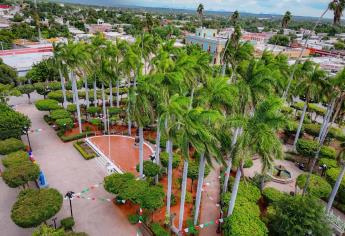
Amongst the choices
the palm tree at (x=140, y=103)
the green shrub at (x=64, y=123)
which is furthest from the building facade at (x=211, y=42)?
the palm tree at (x=140, y=103)

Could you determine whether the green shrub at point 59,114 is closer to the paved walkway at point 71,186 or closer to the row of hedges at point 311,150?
the paved walkway at point 71,186

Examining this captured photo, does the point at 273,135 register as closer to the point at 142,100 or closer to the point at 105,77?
the point at 142,100

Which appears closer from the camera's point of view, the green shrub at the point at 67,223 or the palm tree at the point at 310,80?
the green shrub at the point at 67,223

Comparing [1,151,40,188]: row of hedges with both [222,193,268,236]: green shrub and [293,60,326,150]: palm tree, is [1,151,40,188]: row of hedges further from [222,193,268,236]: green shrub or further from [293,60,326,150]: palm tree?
[293,60,326,150]: palm tree

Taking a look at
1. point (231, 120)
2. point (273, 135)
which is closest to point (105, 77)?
point (231, 120)

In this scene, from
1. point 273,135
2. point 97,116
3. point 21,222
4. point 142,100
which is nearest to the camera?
point 273,135

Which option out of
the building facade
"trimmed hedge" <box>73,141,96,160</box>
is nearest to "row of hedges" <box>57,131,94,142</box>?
"trimmed hedge" <box>73,141,96,160</box>
